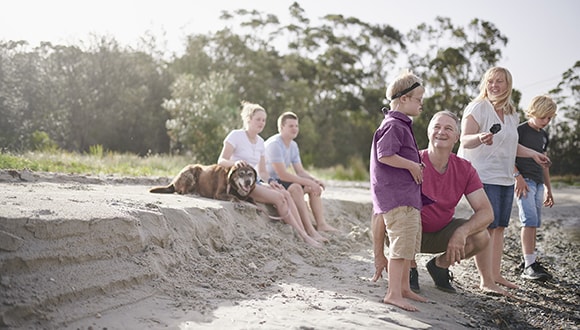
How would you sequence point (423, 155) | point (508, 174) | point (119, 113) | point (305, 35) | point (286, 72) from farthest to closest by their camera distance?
point (305, 35) → point (286, 72) → point (119, 113) → point (508, 174) → point (423, 155)

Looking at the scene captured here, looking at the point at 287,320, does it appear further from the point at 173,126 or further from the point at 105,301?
the point at 173,126

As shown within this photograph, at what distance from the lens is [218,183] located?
701 cm

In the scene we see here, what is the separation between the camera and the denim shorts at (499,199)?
5242 millimetres

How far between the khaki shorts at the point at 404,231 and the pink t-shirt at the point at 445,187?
65 cm

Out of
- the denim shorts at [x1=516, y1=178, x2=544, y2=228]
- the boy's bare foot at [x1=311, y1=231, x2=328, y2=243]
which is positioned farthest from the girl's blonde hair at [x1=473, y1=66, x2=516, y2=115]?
the boy's bare foot at [x1=311, y1=231, x2=328, y2=243]

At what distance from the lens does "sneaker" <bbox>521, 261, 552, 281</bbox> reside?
579 cm

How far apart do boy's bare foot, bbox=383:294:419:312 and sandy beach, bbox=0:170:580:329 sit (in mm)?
68

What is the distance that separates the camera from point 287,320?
11.5 ft

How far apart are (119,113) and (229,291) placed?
19.1m

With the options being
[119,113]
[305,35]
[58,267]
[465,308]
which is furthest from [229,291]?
[305,35]

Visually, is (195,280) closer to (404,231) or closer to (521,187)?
(404,231)

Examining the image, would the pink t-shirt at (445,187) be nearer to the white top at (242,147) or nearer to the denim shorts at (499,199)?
the denim shorts at (499,199)

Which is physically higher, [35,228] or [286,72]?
[286,72]

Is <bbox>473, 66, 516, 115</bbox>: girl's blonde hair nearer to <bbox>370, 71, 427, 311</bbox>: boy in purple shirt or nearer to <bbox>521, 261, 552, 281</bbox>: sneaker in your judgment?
<bbox>370, 71, 427, 311</bbox>: boy in purple shirt
